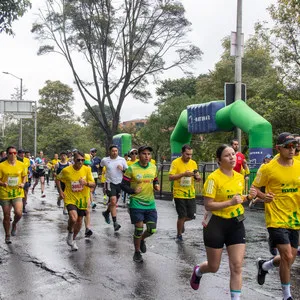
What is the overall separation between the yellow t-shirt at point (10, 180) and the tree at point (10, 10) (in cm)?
272

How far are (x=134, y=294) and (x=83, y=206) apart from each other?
3294 millimetres

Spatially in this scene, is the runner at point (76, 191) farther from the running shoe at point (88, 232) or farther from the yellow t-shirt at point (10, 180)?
the yellow t-shirt at point (10, 180)

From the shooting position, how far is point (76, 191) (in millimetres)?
9055

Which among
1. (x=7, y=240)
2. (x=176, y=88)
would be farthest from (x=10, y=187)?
(x=176, y=88)

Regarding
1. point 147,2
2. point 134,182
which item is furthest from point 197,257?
point 147,2

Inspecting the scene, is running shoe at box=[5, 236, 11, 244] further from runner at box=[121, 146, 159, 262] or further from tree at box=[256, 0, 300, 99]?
tree at box=[256, 0, 300, 99]

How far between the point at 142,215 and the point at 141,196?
0.96ft

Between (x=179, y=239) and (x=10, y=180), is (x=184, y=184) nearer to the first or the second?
(x=179, y=239)

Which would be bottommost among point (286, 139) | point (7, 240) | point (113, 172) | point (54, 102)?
point (7, 240)

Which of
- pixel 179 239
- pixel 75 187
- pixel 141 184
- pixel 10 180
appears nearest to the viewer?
pixel 141 184

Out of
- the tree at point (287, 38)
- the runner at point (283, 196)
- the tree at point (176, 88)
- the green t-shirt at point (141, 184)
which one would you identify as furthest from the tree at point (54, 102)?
the runner at point (283, 196)

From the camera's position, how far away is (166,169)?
22.6 m

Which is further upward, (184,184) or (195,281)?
(184,184)

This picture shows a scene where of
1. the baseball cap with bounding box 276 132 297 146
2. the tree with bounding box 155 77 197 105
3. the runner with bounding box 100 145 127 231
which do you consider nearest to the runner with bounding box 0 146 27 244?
the runner with bounding box 100 145 127 231
